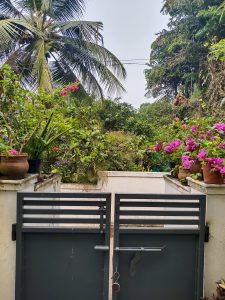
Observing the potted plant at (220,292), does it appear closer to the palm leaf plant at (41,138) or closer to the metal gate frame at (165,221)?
the metal gate frame at (165,221)

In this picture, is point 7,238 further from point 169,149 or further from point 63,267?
point 169,149

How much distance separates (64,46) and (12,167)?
339 inches

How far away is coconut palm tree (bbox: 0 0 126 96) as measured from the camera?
33.2 ft

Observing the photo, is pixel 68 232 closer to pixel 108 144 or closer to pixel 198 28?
pixel 108 144

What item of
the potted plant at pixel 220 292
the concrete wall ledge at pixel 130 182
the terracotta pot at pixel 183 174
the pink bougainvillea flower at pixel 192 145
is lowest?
the potted plant at pixel 220 292

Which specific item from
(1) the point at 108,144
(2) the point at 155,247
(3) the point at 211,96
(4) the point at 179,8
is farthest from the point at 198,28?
(2) the point at 155,247

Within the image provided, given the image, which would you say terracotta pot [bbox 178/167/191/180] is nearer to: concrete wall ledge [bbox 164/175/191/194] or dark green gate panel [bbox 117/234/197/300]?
concrete wall ledge [bbox 164/175/191/194]

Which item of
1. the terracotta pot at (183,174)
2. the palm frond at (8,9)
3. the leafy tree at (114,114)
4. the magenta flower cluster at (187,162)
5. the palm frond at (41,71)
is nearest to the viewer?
the magenta flower cluster at (187,162)

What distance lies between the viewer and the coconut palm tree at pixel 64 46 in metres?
10.1

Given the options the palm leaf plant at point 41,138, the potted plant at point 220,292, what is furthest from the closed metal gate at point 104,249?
the palm leaf plant at point 41,138

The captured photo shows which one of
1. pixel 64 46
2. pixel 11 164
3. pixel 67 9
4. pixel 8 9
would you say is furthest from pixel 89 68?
pixel 11 164

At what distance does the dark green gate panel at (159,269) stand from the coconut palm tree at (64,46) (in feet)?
26.9

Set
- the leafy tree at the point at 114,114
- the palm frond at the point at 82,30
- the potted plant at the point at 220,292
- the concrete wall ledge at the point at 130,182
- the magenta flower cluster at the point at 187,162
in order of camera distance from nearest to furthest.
Result: the potted plant at the point at 220,292, the magenta flower cluster at the point at 187,162, the concrete wall ledge at the point at 130,182, the leafy tree at the point at 114,114, the palm frond at the point at 82,30

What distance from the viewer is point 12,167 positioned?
2.74 metres
